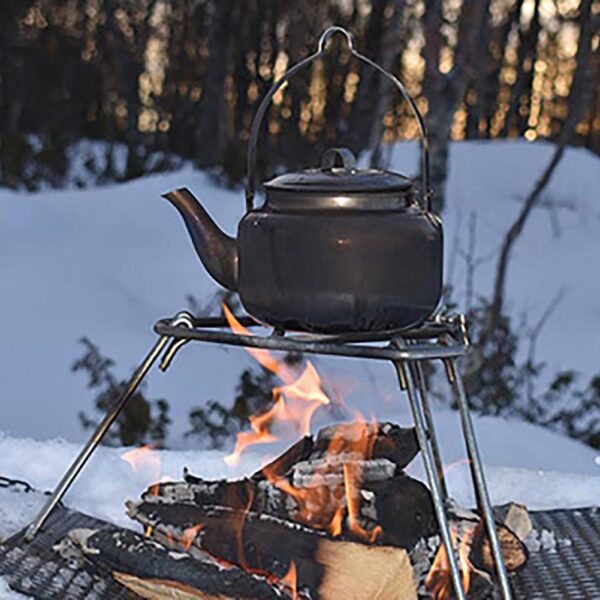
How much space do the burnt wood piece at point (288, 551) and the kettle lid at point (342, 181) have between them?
699 millimetres

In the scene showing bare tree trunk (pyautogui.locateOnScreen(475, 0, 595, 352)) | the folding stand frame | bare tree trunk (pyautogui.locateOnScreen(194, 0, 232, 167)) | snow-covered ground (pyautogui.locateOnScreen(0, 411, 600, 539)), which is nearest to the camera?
the folding stand frame

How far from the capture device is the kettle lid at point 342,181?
200 cm

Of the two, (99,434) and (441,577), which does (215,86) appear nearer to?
(99,434)

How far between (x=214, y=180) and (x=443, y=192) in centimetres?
175

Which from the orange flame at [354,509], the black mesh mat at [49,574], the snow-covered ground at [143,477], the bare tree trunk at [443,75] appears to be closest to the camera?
the black mesh mat at [49,574]

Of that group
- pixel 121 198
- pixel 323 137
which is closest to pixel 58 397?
pixel 121 198

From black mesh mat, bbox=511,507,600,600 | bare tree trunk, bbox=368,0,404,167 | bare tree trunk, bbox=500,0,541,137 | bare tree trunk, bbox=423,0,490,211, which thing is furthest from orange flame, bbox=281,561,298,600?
bare tree trunk, bbox=500,0,541,137

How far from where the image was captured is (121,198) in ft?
23.9

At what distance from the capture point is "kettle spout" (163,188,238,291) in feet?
7.33

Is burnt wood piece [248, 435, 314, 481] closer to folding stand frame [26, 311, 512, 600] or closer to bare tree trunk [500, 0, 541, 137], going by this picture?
folding stand frame [26, 311, 512, 600]

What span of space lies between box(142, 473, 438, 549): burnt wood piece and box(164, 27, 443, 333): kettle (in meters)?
0.45

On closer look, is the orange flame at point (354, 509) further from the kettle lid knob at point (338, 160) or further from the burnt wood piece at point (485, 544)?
the kettle lid knob at point (338, 160)

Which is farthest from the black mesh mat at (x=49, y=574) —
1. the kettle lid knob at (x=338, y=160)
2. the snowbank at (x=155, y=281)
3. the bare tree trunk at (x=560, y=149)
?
the bare tree trunk at (x=560, y=149)

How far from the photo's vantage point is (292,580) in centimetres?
212
